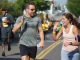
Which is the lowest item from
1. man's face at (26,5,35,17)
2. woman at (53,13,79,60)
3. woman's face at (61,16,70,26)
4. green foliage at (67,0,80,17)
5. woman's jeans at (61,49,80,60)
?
green foliage at (67,0,80,17)

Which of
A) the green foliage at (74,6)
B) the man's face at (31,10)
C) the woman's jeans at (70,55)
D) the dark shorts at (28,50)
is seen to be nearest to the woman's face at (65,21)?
the woman's jeans at (70,55)

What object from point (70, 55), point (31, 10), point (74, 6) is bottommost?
point (74, 6)

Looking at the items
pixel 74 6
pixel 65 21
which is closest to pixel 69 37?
pixel 65 21

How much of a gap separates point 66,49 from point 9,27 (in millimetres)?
7239

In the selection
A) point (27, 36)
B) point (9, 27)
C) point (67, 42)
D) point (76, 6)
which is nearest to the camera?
point (67, 42)

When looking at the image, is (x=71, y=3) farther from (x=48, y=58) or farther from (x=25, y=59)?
(x=25, y=59)

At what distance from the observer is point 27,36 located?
8.30m

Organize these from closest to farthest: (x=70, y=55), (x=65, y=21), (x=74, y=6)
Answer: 1. (x=65, y=21)
2. (x=70, y=55)
3. (x=74, y=6)

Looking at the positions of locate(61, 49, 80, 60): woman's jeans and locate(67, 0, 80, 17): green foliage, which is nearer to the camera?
locate(61, 49, 80, 60): woman's jeans

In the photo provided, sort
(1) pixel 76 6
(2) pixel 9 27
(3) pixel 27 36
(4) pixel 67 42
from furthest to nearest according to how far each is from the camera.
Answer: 1. (1) pixel 76 6
2. (2) pixel 9 27
3. (3) pixel 27 36
4. (4) pixel 67 42

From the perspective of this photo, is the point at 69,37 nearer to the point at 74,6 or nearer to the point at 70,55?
the point at 70,55

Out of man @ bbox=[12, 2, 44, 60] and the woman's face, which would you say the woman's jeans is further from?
man @ bbox=[12, 2, 44, 60]

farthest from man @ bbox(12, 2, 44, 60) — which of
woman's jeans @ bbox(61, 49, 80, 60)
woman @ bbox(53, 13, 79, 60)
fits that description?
woman's jeans @ bbox(61, 49, 80, 60)

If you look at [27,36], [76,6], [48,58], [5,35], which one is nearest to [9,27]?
[5,35]
